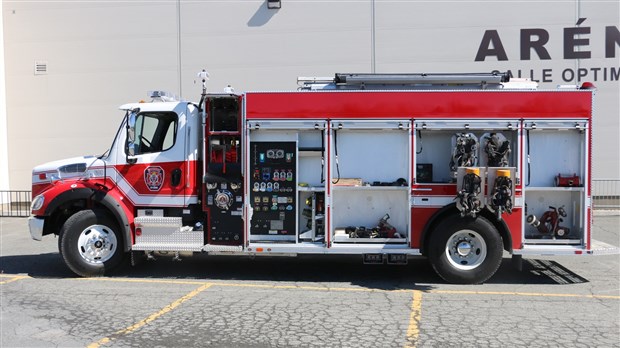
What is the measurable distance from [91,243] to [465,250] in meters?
5.46

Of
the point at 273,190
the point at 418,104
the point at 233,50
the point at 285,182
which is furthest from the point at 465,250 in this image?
the point at 233,50

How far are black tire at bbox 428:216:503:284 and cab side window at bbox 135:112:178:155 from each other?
13.6 ft

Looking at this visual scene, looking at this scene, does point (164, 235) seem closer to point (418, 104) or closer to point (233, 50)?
point (418, 104)

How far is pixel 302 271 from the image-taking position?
8.30 m

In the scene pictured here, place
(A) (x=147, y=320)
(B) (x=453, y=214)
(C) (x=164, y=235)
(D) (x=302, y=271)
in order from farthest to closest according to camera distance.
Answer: (D) (x=302, y=271)
(C) (x=164, y=235)
(B) (x=453, y=214)
(A) (x=147, y=320)

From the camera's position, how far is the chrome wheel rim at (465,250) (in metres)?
7.28

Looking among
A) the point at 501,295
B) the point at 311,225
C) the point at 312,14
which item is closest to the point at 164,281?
the point at 311,225

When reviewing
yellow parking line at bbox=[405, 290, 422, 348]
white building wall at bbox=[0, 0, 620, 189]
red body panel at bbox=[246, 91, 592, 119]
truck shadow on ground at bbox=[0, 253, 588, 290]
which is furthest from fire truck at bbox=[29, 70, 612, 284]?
white building wall at bbox=[0, 0, 620, 189]

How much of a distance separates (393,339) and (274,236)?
2976mm

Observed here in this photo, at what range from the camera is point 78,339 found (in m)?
5.12

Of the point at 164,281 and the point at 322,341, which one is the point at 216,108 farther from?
the point at 322,341

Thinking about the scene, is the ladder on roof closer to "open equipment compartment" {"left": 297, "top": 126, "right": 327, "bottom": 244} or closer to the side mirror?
"open equipment compartment" {"left": 297, "top": 126, "right": 327, "bottom": 244}

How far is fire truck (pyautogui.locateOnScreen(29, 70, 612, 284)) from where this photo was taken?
285 inches

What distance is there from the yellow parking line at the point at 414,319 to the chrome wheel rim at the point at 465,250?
0.78 meters
